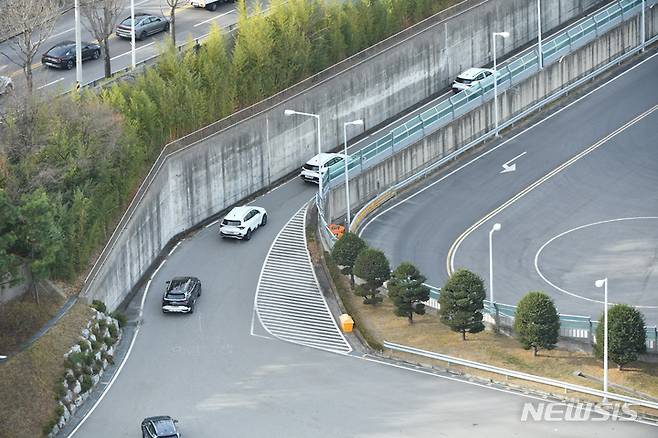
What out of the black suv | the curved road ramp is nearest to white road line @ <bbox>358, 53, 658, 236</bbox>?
the curved road ramp

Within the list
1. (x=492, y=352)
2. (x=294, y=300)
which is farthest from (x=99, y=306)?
(x=492, y=352)

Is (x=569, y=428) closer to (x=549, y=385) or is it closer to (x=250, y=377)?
(x=549, y=385)

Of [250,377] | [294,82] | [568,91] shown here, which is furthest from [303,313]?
[568,91]

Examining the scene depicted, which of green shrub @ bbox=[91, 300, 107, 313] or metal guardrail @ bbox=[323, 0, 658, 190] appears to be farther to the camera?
metal guardrail @ bbox=[323, 0, 658, 190]

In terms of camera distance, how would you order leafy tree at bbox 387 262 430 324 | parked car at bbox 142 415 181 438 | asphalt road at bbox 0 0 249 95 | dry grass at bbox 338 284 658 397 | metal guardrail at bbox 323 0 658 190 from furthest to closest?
1. asphalt road at bbox 0 0 249 95
2. metal guardrail at bbox 323 0 658 190
3. leafy tree at bbox 387 262 430 324
4. dry grass at bbox 338 284 658 397
5. parked car at bbox 142 415 181 438

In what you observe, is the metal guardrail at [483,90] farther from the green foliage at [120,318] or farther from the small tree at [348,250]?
the green foliage at [120,318]

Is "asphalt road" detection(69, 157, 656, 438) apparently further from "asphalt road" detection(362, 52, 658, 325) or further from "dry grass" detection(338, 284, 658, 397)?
"asphalt road" detection(362, 52, 658, 325)
